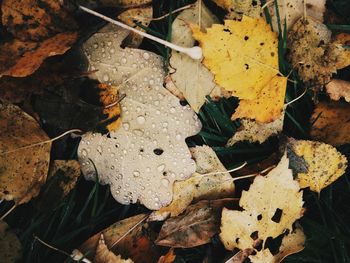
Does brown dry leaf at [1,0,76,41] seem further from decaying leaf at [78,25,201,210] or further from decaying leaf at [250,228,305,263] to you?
decaying leaf at [250,228,305,263]

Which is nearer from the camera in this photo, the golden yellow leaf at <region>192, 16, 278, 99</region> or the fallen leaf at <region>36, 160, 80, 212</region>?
the golden yellow leaf at <region>192, 16, 278, 99</region>

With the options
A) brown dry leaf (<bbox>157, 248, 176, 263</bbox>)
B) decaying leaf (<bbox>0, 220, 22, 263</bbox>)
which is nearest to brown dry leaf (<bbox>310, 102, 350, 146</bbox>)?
brown dry leaf (<bbox>157, 248, 176, 263</bbox>)

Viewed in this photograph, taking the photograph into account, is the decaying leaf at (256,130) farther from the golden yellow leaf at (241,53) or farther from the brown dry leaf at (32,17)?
the brown dry leaf at (32,17)

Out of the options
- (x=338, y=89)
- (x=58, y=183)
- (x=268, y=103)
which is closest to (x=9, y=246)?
(x=58, y=183)

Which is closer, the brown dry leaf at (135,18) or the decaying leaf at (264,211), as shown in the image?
the decaying leaf at (264,211)

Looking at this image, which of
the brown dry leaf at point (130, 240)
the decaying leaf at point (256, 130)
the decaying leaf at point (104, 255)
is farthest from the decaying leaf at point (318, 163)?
the decaying leaf at point (104, 255)

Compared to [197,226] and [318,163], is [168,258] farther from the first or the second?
[318,163]
